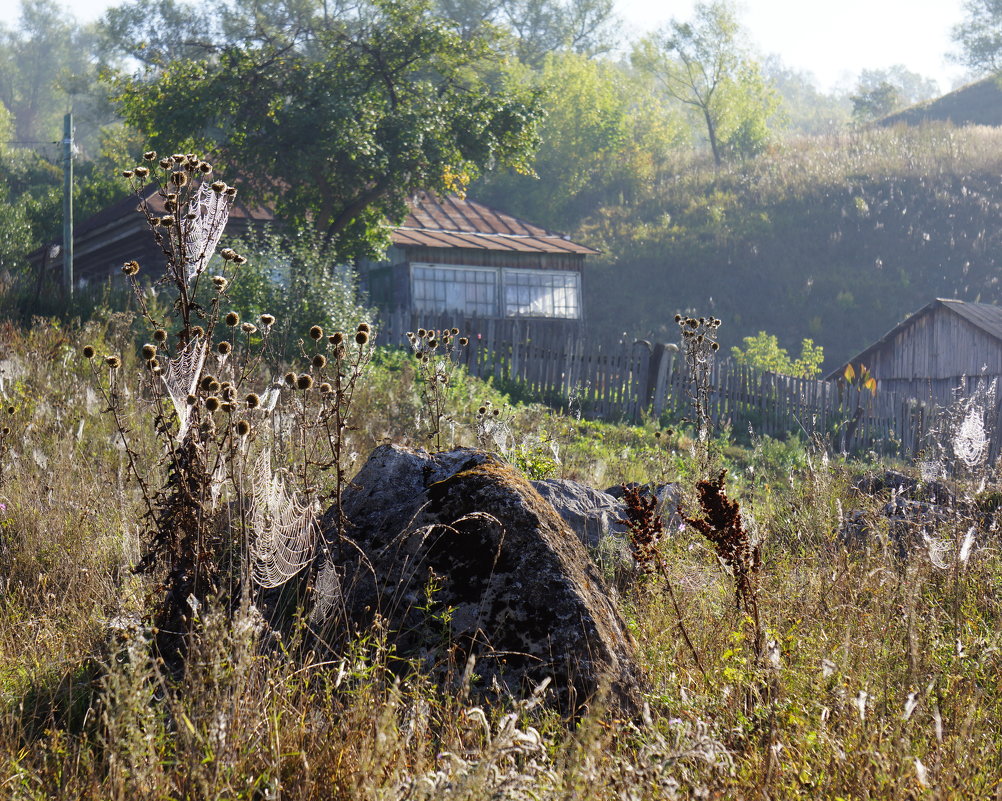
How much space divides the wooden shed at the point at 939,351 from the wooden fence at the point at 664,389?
1671 mm

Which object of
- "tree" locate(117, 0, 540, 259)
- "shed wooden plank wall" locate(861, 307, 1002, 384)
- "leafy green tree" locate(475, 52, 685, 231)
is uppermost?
"leafy green tree" locate(475, 52, 685, 231)

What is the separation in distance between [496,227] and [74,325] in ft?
52.1

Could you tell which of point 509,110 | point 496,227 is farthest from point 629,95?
point 509,110

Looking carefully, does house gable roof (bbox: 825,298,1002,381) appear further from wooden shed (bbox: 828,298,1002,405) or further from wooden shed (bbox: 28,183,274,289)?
wooden shed (bbox: 28,183,274,289)

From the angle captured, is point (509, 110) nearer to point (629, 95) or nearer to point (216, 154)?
point (216, 154)

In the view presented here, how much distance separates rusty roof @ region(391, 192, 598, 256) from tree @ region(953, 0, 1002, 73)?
163 feet

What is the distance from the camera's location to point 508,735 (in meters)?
2.18

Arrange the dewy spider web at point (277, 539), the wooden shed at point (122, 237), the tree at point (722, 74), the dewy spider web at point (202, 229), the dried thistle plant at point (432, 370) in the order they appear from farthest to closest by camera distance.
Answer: the tree at point (722, 74), the wooden shed at point (122, 237), the dried thistle plant at point (432, 370), the dewy spider web at point (202, 229), the dewy spider web at point (277, 539)

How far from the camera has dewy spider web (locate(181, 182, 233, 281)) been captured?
13.1 ft

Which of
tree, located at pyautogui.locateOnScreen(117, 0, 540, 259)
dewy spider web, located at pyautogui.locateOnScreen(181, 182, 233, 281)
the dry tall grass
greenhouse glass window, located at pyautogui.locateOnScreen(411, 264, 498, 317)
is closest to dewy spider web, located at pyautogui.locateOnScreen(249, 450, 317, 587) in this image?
the dry tall grass

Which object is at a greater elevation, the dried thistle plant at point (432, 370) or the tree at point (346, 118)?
the tree at point (346, 118)

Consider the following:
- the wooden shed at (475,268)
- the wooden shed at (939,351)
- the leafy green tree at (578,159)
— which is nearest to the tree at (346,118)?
the wooden shed at (475,268)

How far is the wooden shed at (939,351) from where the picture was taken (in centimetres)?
1862

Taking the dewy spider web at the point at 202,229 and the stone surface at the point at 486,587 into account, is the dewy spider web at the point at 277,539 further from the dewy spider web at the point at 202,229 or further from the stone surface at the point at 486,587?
the dewy spider web at the point at 202,229
